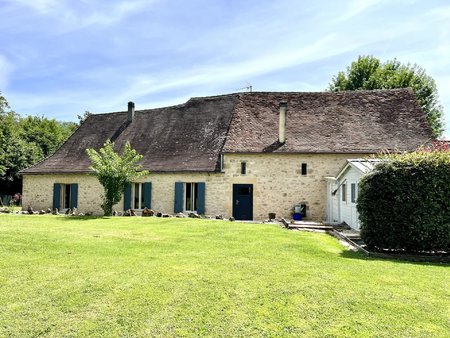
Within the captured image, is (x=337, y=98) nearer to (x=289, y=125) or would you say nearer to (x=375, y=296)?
(x=289, y=125)

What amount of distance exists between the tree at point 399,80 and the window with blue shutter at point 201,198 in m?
19.9

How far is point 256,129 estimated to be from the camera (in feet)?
62.2

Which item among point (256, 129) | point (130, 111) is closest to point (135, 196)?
point (130, 111)

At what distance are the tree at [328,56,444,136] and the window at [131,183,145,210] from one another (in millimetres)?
21468

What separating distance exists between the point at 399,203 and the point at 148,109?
58.0 feet

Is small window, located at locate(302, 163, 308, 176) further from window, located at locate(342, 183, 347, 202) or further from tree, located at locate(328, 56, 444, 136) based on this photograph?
tree, located at locate(328, 56, 444, 136)

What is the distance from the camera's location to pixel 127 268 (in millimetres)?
6699

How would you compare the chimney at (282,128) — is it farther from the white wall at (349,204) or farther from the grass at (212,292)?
the grass at (212,292)

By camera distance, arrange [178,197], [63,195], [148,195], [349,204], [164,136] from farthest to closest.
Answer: [164,136] < [63,195] < [148,195] < [178,197] < [349,204]

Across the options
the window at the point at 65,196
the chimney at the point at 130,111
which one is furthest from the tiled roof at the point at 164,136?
the window at the point at 65,196

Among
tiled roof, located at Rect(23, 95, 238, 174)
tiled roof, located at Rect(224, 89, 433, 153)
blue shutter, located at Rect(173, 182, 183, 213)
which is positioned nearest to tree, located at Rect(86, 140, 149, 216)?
blue shutter, located at Rect(173, 182, 183, 213)

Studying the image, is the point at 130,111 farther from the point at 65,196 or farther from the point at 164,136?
the point at 65,196

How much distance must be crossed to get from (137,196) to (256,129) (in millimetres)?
7049

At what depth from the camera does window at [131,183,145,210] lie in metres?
19.2
